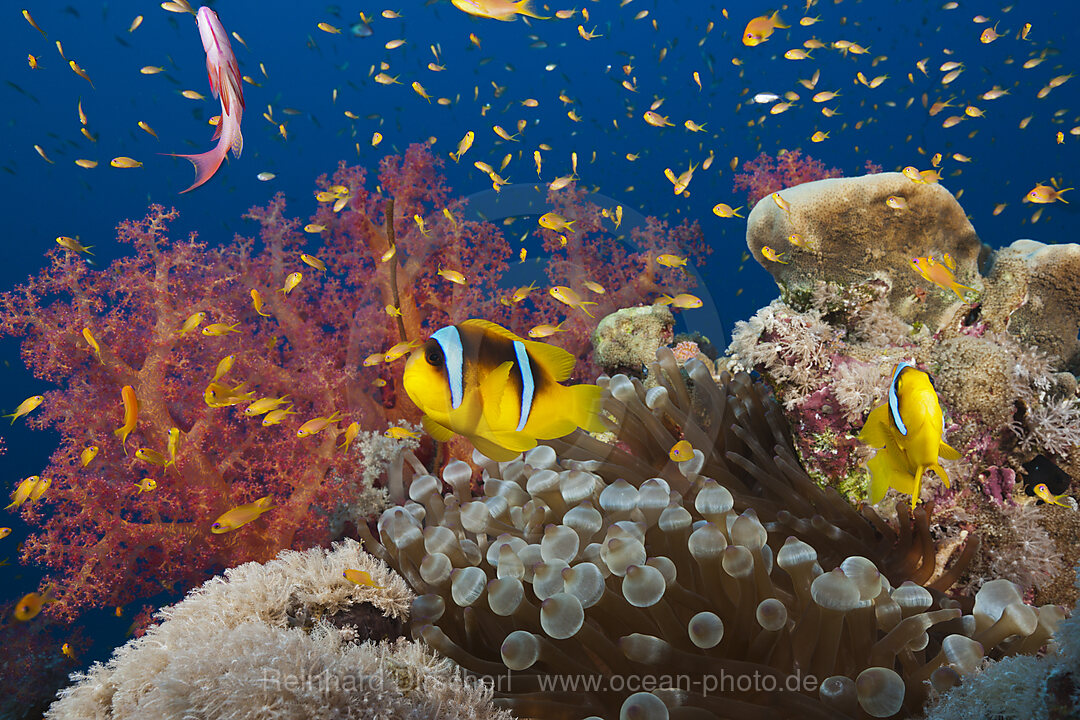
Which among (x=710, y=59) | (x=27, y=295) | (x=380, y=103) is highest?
(x=380, y=103)

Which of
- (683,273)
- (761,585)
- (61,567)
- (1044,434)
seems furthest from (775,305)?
(61,567)

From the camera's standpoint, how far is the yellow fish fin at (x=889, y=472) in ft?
4.95

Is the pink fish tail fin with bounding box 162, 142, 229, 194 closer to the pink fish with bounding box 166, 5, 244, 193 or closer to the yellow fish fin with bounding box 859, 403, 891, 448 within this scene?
the pink fish with bounding box 166, 5, 244, 193

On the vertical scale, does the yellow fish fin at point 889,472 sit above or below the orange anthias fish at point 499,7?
below

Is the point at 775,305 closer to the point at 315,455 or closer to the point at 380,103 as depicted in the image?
the point at 315,455

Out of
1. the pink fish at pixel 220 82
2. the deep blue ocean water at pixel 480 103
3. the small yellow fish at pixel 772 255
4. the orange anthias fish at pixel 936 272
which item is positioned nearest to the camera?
the pink fish at pixel 220 82

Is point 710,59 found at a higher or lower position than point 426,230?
higher

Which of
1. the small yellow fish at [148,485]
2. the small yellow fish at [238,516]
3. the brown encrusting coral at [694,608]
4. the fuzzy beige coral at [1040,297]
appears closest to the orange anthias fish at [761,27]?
the fuzzy beige coral at [1040,297]

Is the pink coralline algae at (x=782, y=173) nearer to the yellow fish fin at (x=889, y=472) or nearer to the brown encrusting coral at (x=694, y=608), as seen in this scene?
the yellow fish fin at (x=889, y=472)

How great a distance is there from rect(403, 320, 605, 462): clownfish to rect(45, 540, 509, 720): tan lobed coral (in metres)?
0.51

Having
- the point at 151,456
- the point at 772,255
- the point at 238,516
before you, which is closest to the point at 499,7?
the point at 772,255

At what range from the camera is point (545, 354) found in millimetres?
1298

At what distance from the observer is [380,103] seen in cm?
3703

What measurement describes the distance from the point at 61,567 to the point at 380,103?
1545 inches
